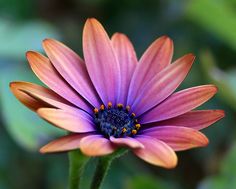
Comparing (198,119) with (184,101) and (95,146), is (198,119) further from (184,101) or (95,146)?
(95,146)

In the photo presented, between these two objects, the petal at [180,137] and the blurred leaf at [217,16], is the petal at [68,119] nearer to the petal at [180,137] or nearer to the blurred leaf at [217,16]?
the petal at [180,137]

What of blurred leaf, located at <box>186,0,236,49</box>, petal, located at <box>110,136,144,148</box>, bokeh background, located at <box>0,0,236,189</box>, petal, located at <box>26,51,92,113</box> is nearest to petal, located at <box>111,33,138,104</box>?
petal, located at <box>26,51,92,113</box>

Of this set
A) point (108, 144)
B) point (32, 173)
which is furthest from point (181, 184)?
point (108, 144)

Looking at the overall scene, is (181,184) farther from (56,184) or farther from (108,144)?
(108,144)

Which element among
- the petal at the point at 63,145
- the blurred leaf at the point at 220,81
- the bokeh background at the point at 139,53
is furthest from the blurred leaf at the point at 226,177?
the petal at the point at 63,145

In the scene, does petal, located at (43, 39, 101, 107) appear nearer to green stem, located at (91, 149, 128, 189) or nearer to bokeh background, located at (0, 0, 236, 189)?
green stem, located at (91, 149, 128, 189)

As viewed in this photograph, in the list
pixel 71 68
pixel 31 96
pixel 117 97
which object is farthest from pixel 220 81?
pixel 31 96
